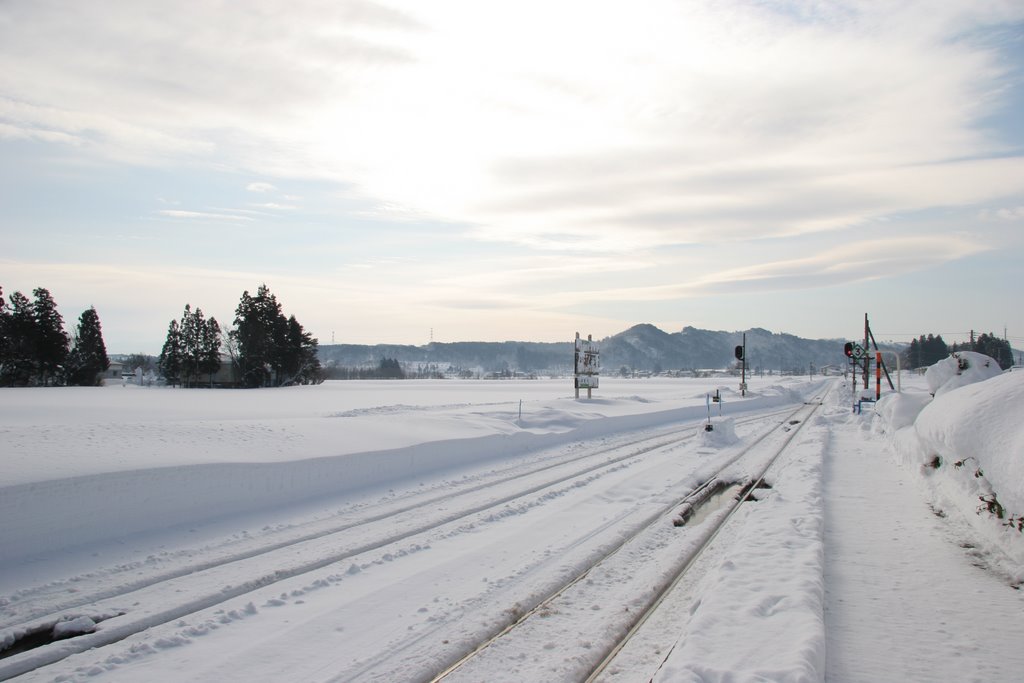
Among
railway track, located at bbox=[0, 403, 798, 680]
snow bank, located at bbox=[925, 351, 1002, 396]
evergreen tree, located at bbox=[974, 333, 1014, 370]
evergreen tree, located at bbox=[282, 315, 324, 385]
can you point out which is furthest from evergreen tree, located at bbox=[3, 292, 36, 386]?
evergreen tree, located at bbox=[974, 333, 1014, 370]

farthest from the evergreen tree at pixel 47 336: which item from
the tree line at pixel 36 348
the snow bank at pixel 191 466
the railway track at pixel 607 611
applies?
the railway track at pixel 607 611

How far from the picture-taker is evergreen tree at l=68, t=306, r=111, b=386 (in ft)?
223

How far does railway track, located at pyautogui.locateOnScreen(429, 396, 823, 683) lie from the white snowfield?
35mm

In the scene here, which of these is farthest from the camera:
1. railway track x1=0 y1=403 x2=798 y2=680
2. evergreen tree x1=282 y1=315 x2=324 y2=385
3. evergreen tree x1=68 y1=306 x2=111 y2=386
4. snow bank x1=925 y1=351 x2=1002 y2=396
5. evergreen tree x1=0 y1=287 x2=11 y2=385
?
evergreen tree x1=282 y1=315 x2=324 y2=385

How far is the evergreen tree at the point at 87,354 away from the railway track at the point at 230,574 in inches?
2774

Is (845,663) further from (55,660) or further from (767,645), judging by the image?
(55,660)

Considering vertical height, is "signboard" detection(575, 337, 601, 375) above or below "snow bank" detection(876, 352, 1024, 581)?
above

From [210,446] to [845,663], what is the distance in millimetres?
10164

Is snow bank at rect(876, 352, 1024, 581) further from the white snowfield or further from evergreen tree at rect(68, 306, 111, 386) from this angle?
evergreen tree at rect(68, 306, 111, 386)

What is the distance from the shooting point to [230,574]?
662 cm

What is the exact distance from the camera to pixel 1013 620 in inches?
215

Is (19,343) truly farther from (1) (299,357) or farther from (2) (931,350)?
(2) (931,350)

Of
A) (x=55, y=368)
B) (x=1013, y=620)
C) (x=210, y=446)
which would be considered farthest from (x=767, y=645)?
(x=55, y=368)

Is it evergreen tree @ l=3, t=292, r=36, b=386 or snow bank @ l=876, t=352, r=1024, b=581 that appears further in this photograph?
evergreen tree @ l=3, t=292, r=36, b=386
